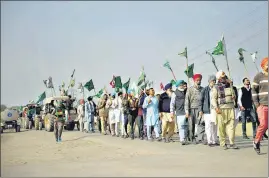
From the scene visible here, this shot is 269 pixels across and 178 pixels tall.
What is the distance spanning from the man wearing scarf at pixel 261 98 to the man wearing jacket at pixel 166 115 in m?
4.36

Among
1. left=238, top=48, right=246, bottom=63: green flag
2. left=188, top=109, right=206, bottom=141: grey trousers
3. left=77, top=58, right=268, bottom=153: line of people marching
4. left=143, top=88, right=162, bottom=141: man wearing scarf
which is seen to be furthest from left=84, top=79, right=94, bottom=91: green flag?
left=188, top=109, right=206, bottom=141: grey trousers

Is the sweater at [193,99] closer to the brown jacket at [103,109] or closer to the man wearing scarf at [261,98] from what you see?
the man wearing scarf at [261,98]

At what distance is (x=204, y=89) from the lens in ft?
35.2

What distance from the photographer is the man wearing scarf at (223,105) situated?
31.4 ft

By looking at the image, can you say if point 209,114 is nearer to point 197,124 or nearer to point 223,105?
point 197,124

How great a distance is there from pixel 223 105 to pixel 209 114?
2.95ft

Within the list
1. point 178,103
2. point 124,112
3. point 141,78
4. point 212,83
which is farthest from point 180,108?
point 141,78

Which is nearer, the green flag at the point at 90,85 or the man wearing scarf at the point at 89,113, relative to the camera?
the man wearing scarf at the point at 89,113

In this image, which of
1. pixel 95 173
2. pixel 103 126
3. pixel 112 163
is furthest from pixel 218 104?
pixel 103 126

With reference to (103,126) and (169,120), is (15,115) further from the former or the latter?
(169,120)

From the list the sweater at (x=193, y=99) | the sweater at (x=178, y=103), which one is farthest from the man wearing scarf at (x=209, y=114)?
the sweater at (x=178, y=103)

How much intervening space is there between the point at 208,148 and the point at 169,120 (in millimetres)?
2702

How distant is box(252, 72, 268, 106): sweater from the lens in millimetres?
7918

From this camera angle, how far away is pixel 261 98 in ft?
26.2
